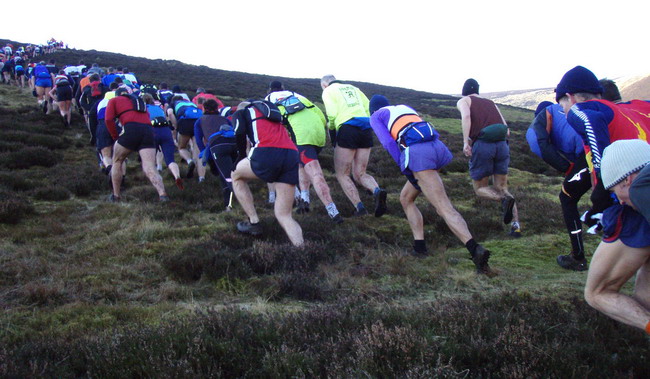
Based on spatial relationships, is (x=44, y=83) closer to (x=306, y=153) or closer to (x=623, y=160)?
(x=306, y=153)

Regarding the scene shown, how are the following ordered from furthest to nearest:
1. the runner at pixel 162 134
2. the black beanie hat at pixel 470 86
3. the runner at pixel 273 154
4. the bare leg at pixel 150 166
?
the runner at pixel 162 134 → the bare leg at pixel 150 166 → the black beanie hat at pixel 470 86 → the runner at pixel 273 154

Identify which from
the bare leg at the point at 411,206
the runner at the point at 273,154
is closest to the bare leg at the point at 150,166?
the runner at the point at 273,154

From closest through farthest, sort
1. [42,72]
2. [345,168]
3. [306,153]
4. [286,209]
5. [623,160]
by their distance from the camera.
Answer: [623,160]
[286,209]
[306,153]
[345,168]
[42,72]

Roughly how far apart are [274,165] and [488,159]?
303cm

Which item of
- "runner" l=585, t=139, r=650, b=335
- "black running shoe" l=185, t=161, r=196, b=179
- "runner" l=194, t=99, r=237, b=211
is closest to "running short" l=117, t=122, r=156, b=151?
"runner" l=194, t=99, r=237, b=211

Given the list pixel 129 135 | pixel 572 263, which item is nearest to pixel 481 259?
pixel 572 263

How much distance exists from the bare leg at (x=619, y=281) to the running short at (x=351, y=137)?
4446 mm

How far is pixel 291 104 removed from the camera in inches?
267

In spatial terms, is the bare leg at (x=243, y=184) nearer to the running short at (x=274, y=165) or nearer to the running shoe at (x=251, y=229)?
the running shoe at (x=251, y=229)

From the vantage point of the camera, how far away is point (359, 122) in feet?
23.0

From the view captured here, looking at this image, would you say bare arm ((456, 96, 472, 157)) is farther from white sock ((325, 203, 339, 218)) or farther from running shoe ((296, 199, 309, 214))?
running shoe ((296, 199, 309, 214))

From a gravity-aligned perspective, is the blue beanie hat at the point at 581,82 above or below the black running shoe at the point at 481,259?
above

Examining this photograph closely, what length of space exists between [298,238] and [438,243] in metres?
2.12

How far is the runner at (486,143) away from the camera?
250 inches
